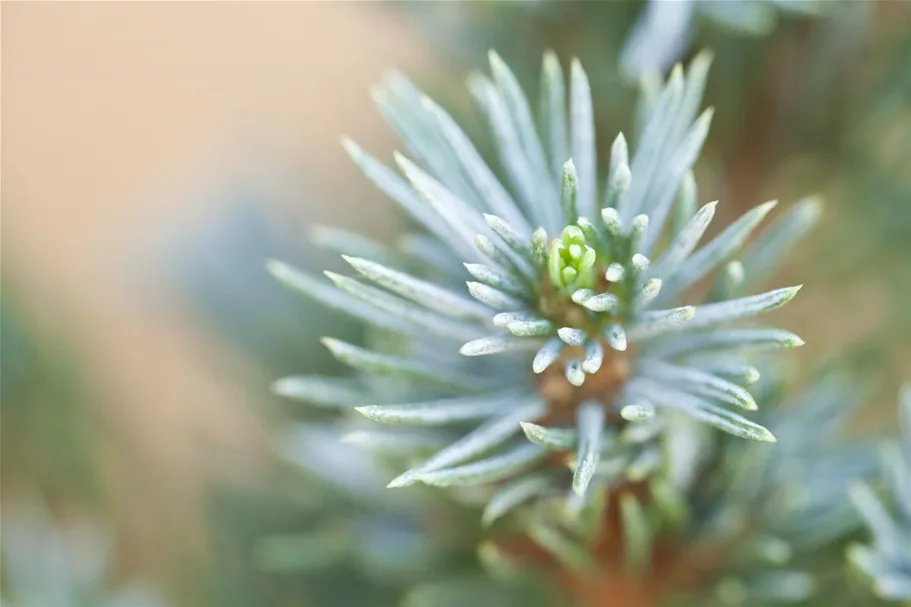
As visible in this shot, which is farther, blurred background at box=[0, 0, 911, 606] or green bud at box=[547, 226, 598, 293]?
blurred background at box=[0, 0, 911, 606]

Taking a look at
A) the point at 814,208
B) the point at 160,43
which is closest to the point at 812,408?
the point at 814,208

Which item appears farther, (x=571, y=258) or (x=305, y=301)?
(x=305, y=301)

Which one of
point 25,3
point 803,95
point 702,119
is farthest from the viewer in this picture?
point 25,3

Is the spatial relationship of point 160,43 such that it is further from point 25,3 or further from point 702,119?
point 702,119

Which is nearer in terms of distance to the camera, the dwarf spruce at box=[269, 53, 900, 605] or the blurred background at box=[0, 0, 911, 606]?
the dwarf spruce at box=[269, 53, 900, 605]

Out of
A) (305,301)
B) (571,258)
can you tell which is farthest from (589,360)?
(305,301)

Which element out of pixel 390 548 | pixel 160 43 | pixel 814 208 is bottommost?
pixel 390 548

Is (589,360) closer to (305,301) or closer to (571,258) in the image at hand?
(571,258)

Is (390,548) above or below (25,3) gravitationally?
below
